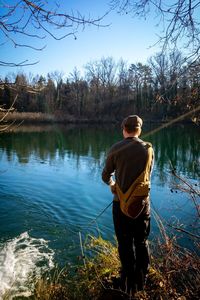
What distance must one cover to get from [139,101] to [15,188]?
48625 mm

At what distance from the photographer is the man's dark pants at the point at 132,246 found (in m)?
3.47

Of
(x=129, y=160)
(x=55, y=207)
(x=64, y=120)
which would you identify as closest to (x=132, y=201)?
(x=129, y=160)

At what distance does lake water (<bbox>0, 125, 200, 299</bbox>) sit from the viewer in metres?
6.19

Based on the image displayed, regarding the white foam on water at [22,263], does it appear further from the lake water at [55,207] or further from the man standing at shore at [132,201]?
the man standing at shore at [132,201]

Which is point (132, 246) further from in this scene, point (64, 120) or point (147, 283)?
point (64, 120)

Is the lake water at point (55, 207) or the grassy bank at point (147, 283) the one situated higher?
the grassy bank at point (147, 283)

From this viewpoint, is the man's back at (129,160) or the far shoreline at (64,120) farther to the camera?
the far shoreline at (64,120)

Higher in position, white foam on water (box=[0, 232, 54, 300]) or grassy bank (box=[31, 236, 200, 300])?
grassy bank (box=[31, 236, 200, 300])

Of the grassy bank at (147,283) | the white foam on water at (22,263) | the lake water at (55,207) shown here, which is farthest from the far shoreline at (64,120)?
the grassy bank at (147,283)

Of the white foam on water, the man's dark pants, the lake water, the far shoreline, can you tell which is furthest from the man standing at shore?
the far shoreline

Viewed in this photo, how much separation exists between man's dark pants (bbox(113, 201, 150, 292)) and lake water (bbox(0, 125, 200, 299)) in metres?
1.12

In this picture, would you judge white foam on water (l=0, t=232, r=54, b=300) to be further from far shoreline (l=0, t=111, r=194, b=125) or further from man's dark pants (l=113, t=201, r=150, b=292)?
far shoreline (l=0, t=111, r=194, b=125)

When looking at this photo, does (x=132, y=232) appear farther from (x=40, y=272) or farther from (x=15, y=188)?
(x=15, y=188)

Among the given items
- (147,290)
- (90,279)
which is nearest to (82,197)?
(90,279)
